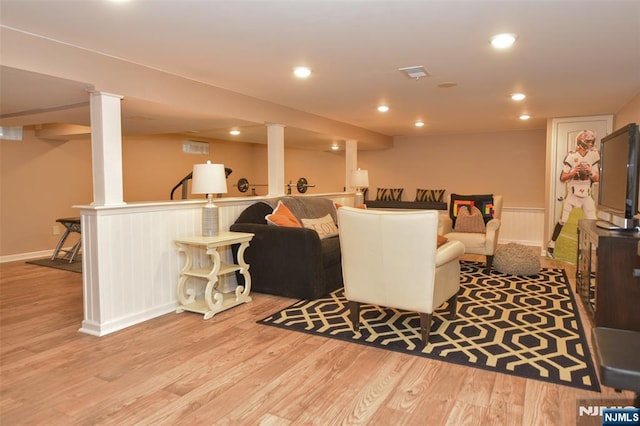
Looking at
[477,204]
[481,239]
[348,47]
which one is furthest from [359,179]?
[348,47]

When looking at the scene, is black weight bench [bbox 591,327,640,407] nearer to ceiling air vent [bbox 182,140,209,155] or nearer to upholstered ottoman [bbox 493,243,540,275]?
upholstered ottoman [bbox 493,243,540,275]

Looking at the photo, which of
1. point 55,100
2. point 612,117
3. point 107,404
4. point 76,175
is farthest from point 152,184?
point 612,117

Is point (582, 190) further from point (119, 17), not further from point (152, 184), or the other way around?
point (152, 184)

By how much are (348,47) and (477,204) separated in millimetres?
4040

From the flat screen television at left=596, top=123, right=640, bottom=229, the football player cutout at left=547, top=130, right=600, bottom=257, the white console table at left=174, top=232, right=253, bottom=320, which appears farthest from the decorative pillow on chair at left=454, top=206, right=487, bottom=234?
the white console table at left=174, top=232, right=253, bottom=320

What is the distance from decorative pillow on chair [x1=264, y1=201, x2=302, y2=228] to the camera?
4336 mm

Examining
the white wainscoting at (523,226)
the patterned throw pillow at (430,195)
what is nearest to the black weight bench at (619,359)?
the white wainscoting at (523,226)

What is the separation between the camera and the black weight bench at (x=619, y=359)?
4.56 ft

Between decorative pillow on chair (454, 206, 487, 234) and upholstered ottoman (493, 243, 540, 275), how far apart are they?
67cm

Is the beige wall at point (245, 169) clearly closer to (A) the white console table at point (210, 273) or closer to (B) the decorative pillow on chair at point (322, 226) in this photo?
(B) the decorative pillow on chair at point (322, 226)

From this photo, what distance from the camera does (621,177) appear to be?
3164 millimetres

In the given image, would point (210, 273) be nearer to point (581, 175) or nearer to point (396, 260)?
point (396, 260)

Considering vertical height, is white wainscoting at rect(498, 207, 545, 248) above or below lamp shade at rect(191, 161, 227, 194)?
below

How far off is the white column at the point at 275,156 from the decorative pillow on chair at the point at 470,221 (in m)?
2.64
